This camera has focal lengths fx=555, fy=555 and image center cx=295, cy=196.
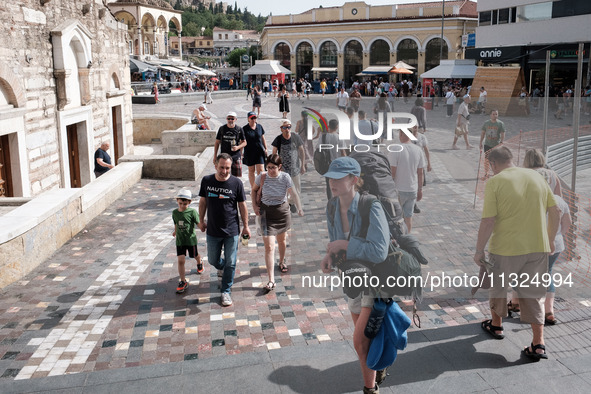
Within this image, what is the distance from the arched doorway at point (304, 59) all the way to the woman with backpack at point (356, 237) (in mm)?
56783

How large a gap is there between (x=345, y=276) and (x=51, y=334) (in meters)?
3.13

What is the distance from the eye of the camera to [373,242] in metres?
3.89

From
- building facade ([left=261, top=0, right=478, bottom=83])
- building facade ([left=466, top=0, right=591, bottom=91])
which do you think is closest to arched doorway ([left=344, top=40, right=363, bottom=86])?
building facade ([left=261, top=0, right=478, bottom=83])

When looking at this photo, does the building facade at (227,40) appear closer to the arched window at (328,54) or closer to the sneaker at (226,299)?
the arched window at (328,54)

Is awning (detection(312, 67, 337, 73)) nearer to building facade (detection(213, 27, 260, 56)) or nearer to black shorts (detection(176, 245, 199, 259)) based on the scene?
black shorts (detection(176, 245, 199, 259))

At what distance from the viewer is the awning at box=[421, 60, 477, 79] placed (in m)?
32.2

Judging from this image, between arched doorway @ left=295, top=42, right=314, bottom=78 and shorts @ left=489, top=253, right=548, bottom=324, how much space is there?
185 feet

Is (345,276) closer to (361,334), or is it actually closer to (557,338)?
(361,334)

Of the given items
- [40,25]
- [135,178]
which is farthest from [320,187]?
[40,25]

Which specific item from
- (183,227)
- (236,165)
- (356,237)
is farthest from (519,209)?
(236,165)

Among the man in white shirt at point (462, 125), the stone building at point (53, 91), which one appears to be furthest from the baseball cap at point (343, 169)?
the stone building at point (53, 91)

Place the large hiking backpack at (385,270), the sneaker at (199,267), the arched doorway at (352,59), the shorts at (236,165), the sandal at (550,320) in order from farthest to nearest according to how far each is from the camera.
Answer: the arched doorway at (352,59) < the shorts at (236,165) < the sneaker at (199,267) < the sandal at (550,320) < the large hiking backpack at (385,270)

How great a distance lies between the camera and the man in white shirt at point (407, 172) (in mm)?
5863

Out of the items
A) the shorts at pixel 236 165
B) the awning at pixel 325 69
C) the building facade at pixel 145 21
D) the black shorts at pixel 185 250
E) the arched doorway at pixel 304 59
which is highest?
the building facade at pixel 145 21
